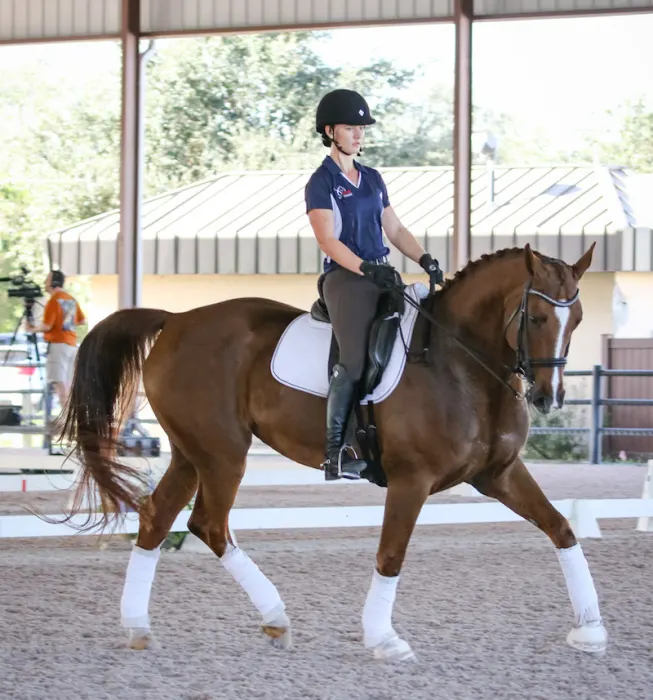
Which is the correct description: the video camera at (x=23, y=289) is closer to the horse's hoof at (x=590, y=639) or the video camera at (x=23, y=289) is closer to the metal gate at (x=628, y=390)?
the metal gate at (x=628, y=390)

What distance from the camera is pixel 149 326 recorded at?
16.3 ft

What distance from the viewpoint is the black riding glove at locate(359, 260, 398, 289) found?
4215 millimetres

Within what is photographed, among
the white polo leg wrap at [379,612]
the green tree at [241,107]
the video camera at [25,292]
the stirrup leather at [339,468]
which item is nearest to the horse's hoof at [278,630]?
the white polo leg wrap at [379,612]

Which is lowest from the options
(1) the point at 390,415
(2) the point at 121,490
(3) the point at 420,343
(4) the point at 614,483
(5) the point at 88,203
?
(4) the point at 614,483

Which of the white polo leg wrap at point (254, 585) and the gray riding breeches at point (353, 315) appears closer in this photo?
the gray riding breeches at point (353, 315)

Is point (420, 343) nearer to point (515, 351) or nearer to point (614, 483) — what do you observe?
point (515, 351)

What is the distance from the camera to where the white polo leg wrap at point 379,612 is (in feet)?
13.4

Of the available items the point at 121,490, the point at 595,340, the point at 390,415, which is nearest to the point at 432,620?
the point at 390,415

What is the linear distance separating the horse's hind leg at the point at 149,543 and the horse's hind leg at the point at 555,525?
1.20 metres

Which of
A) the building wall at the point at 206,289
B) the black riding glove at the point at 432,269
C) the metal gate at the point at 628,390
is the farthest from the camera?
the building wall at the point at 206,289

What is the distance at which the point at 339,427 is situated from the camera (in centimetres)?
425

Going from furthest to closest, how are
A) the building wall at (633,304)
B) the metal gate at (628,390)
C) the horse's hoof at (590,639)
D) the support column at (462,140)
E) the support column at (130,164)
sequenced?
1. the building wall at (633,304)
2. the metal gate at (628,390)
3. the support column at (130,164)
4. the support column at (462,140)
5. the horse's hoof at (590,639)

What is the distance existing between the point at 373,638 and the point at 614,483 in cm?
678

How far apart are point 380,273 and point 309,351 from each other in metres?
0.47
